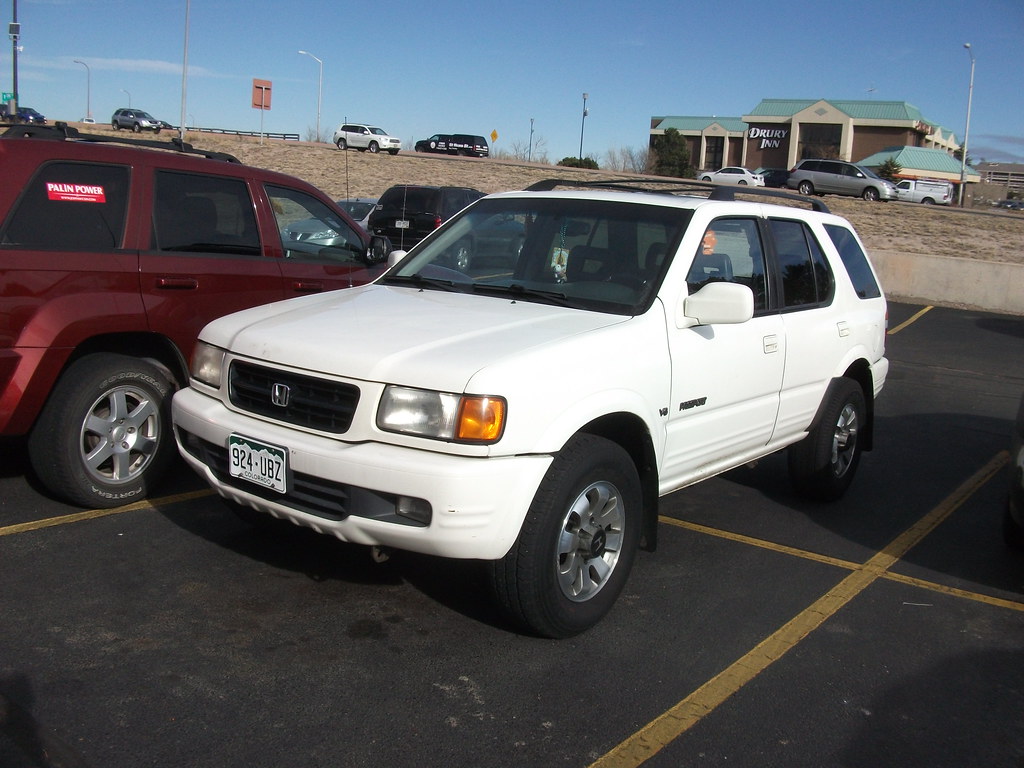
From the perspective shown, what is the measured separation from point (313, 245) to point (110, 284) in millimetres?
1690

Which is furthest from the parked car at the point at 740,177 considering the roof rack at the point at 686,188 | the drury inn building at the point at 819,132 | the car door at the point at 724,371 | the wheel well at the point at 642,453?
the wheel well at the point at 642,453

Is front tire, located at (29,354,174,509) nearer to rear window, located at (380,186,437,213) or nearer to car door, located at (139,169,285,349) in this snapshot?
car door, located at (139,169,285,349)

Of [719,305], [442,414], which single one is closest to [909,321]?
[719,305]

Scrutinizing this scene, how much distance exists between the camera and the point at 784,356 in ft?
17.6

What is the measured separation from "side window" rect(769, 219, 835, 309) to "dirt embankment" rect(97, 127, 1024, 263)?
15522 millimetres

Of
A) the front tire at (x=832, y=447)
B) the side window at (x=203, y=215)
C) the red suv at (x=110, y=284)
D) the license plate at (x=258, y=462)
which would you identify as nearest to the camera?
the license plate at (x=258, y=462)

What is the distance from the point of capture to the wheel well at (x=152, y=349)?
17.3ft

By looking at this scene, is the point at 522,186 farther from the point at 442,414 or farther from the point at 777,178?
the point at 442,414

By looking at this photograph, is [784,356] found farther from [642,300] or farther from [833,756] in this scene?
[833,756]

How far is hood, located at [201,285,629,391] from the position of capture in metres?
3.65

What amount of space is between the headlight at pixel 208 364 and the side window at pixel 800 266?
3113mm

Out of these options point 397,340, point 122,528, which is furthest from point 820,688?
point 122,528

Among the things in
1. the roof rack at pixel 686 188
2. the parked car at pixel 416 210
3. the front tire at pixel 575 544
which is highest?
the parked car at pixel 416 210

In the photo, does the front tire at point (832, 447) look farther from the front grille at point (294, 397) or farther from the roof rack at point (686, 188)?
the front grille at point (294, 397)
